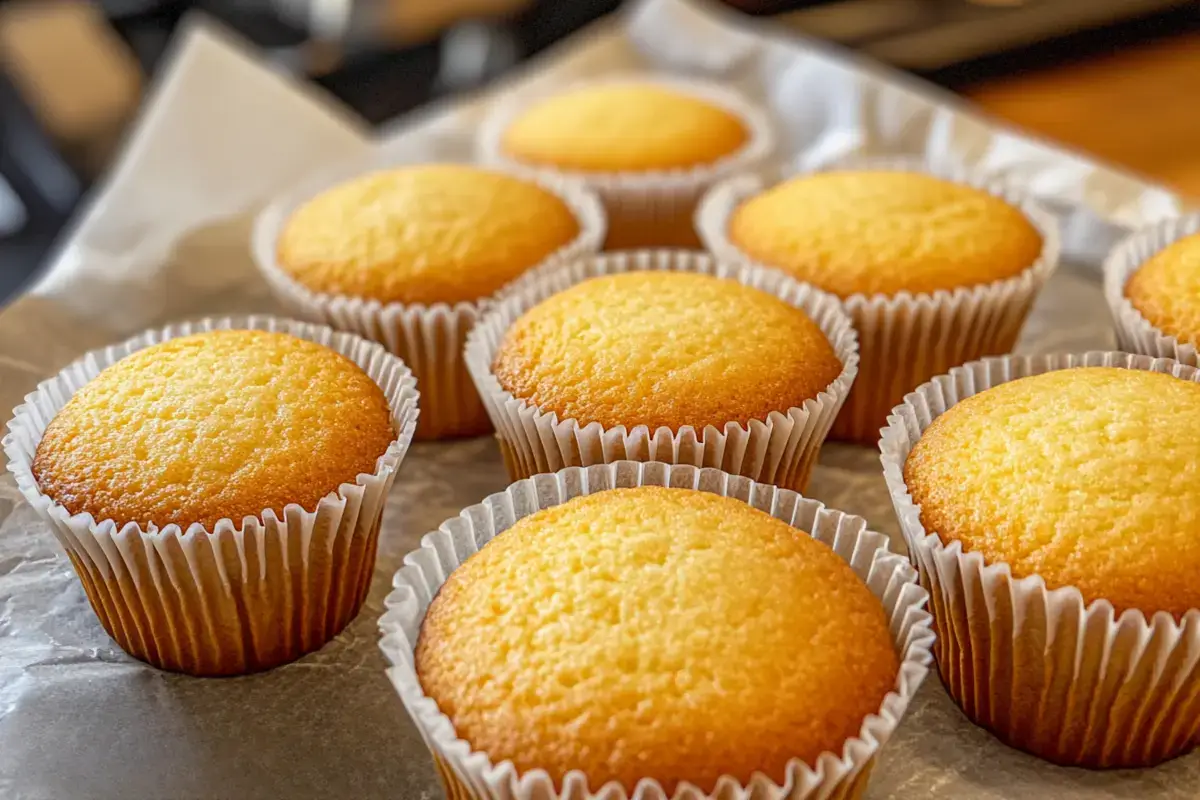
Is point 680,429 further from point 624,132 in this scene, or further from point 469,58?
point 469,58

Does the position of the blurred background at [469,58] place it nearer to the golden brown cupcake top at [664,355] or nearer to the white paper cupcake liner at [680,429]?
→ the white paper cupcake liner at [680,429]

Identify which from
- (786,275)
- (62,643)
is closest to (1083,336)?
(786,275)

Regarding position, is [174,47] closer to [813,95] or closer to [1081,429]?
[813,95]

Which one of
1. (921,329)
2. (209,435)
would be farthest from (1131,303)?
(209,435)

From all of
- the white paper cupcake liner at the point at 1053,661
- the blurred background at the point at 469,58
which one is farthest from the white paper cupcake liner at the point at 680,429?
the blurred background at the point at 469,58

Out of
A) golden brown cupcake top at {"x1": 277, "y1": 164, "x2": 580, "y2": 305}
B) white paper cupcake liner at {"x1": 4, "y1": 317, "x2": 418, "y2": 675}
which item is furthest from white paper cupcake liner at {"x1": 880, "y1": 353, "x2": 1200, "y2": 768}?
golden brown cupcake top at {"x1": 277, "y1": 164, "x2": 580, "y2": 305}
